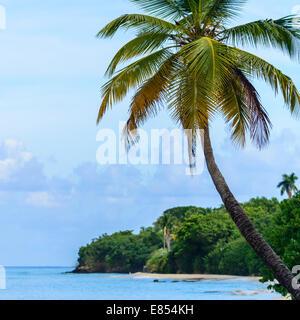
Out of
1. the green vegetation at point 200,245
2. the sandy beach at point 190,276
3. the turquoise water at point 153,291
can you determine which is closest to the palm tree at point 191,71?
the green vegetation at point 200,245

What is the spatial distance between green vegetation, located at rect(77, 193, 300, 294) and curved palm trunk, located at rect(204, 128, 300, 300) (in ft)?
14.9

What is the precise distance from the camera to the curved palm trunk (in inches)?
336

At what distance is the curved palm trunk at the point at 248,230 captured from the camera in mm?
8539

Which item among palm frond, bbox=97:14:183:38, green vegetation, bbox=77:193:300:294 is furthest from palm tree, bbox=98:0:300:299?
green vegetation, bbox=77:193:300:294

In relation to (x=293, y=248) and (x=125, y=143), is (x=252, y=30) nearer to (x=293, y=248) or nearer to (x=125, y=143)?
(x=125, y=143)

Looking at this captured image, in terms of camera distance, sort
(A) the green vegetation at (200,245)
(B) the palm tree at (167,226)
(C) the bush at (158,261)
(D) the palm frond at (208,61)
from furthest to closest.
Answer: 1. (B) the palm tree at (167,226)
2. (C) the bush at (158,261)
3. (A) the green vegetation at (200,245)
4. (D) the palm frond at (208,61)

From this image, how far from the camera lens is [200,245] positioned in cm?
4306

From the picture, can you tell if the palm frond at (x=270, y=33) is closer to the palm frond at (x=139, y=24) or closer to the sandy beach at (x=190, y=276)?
the palm frond at (x=139, y=24)

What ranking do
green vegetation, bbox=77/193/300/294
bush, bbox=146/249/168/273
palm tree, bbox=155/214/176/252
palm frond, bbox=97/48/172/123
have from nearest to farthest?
palm frond, bbox=97/48/172/123 → green vegetation, bbox=77/193/300/294 → bush, bbox=146/249/168/273 → palm tree, bbox=155/214/176/252

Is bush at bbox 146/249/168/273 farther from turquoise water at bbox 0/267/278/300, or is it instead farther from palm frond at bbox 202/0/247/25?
palm frond at bbox 202/0/247/25

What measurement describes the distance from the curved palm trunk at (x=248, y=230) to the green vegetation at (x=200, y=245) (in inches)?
179
